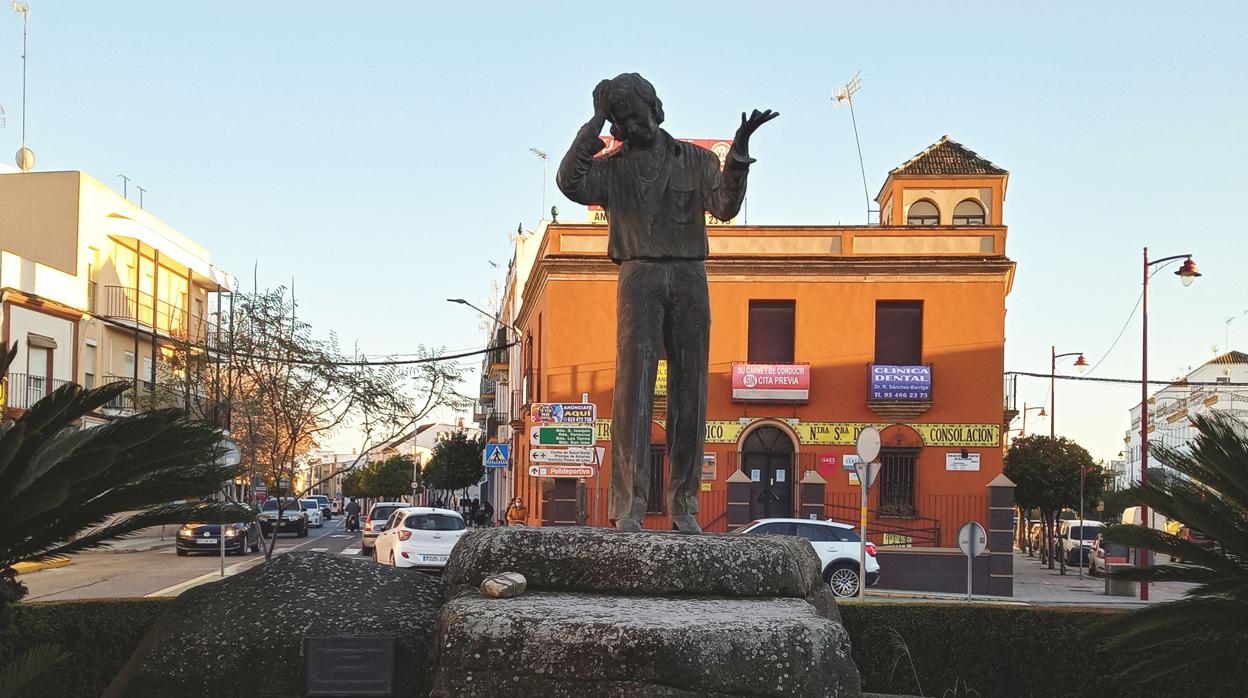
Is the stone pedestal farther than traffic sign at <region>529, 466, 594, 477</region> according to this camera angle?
No

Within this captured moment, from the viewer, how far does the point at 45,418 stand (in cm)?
684

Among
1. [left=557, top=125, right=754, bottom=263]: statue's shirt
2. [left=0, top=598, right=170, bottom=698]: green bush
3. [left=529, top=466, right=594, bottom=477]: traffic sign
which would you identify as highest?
[left=557, top=125, right=754, bottom=263]: statue's shirt

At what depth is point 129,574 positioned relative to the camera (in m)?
24.5

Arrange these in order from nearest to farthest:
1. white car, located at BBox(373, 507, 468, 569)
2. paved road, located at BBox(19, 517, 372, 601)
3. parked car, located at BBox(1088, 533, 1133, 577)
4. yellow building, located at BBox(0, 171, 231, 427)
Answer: paved road, located at BBox(19, 517, 372, 601), white car, located at BBox(373, 507, 468, 569), parked car, located at BBox(1088, 533, 1133, 577), yellow building, located at BBox(0, 171, 231, 427)

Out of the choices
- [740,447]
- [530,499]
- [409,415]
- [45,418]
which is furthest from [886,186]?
[45,418]

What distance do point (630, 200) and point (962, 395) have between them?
77.6 feet

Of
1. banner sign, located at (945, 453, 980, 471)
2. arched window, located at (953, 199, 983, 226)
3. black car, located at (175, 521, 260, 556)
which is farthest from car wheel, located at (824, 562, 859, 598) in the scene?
black car, located at (175, 521, 260, 556)

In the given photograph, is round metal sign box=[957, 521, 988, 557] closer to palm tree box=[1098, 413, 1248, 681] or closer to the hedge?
the hedge

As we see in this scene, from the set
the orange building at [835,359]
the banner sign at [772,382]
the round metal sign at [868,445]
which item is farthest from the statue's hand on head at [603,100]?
the banner sign at [772,382]

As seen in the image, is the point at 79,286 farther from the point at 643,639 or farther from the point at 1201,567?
the point at 643,639

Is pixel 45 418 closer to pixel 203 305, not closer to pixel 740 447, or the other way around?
pixel 740 447

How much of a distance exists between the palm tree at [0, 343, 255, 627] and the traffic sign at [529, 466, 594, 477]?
14818 mm

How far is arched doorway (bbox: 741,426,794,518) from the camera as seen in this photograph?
2952 cm

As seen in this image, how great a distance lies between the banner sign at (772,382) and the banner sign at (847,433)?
70cm
